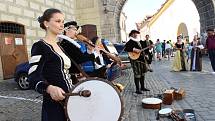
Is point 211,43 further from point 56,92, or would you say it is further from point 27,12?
point 56,92

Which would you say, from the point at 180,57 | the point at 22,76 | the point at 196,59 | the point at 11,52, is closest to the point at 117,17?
the point at 180,57

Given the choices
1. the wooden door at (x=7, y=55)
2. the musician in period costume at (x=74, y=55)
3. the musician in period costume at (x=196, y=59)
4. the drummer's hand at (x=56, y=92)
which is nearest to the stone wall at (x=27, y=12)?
the wooden door at (x=7, y=55)

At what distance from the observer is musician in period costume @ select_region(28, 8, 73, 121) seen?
302 centimetres

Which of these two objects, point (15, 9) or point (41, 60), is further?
point (15, 9)

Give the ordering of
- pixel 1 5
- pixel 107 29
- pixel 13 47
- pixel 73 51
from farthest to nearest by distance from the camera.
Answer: pixel 107 29, pixel 13 47, pixel 1 5, pixel 73 51

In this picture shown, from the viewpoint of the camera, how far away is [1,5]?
1403cm

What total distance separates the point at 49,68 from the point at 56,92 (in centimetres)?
26

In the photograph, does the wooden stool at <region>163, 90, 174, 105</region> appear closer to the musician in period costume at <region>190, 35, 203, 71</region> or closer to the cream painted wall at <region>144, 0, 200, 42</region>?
the musician in period costume at <region>190, 35, 203, 71</region>

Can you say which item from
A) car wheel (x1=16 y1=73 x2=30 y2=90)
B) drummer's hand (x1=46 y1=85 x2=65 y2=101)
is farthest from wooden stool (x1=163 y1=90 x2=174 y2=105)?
car wheel (x1=16 y1=73 x2=30 y2=90)

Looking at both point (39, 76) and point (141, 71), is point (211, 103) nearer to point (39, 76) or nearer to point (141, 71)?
point (141, 71)

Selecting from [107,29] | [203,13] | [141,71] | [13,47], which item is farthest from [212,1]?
[141,71]

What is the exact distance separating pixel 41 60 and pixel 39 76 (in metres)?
0.13

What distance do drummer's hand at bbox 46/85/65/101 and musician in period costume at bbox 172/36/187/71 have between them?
44.8 feet

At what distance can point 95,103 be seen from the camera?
9.81 feet
